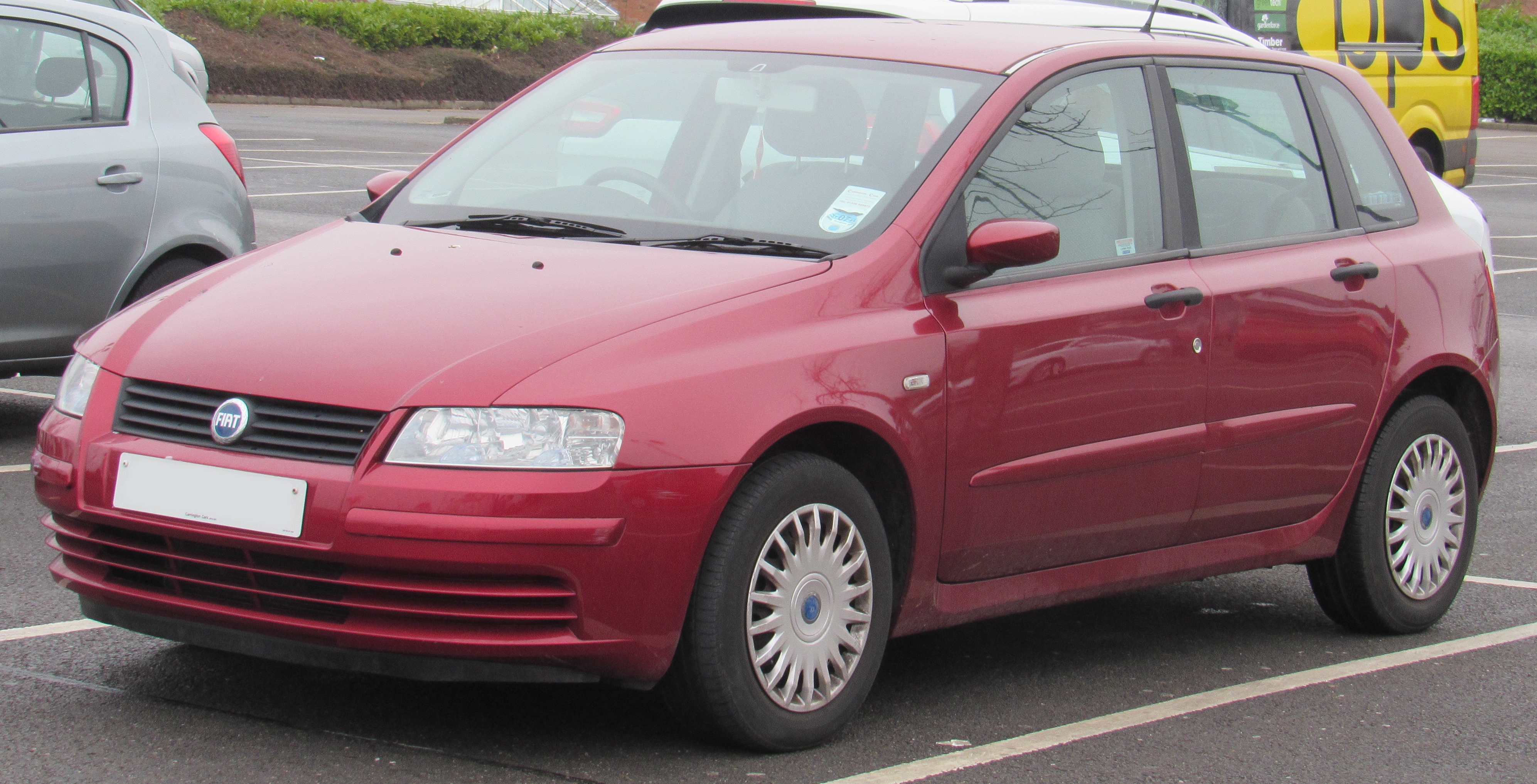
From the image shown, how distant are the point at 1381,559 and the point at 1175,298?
4.22 ft

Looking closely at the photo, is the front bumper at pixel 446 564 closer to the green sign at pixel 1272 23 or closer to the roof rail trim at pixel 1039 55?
the roof rail trim at pixel 1039 55

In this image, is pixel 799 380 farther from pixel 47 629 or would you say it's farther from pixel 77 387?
pixel 47 629

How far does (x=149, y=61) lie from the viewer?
26.1ft

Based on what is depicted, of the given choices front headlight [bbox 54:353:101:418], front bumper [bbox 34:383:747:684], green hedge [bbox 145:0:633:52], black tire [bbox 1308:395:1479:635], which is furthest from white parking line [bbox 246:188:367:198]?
green hedge [bbox 145:0:633:52]

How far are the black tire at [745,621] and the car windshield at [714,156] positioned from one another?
2.04 ft

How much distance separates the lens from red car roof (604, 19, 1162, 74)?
4.95 m

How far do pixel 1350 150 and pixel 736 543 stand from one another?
283cm

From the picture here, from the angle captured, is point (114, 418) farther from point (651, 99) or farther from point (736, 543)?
point (651, 99)

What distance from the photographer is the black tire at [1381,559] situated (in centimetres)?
554

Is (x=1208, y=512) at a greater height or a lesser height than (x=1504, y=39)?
greater

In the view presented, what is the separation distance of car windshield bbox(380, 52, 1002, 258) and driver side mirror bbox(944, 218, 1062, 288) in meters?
0.21

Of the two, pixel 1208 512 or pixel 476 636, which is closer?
pixel 476 636

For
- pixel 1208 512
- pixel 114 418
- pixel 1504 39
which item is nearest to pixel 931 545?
pixel 1208 512

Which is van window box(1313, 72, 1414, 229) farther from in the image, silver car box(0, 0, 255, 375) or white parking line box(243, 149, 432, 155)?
white parking line box(243, 149, 432, 155)
